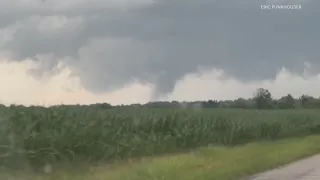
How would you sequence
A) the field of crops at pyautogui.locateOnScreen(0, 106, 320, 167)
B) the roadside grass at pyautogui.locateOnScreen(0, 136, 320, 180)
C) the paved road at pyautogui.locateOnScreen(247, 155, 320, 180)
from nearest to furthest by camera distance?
the roadside grass at pyautogui.locateOnScreen(0, 136, 320, 180), the paved road at pyautogui.locateOnScreen(247, 155, 320, 180), the field of crops at pyautogui.locateOnScreen(0, 106, 320, 167)

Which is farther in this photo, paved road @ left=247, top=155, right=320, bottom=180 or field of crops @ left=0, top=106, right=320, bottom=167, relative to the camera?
field of crops @ left=0, top=106, right=320, bottom=167

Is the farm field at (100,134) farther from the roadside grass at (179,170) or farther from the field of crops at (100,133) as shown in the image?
the roadside grass at (179,170)

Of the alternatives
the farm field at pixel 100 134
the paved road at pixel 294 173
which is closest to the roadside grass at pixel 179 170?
the paved road at pixel 294 173

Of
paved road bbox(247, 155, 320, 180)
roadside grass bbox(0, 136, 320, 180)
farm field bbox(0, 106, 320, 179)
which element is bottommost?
paved road bbox(247, 155, 320, 180)

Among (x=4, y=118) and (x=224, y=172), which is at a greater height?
(x=4, y=118)

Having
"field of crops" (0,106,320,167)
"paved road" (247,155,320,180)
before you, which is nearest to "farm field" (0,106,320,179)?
"field of crops" (0,106,320,167)

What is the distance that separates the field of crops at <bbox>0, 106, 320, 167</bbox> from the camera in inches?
749

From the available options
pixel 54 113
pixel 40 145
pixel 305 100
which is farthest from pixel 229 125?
pixel 305 100

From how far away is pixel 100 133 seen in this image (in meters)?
23.1

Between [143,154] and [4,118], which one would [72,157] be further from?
[143,154]

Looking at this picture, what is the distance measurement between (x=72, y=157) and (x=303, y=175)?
7.16 m

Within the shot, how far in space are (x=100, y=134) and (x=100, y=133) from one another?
1.8 inches

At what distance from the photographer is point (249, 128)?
4228cm

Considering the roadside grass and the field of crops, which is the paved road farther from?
the field of crops
